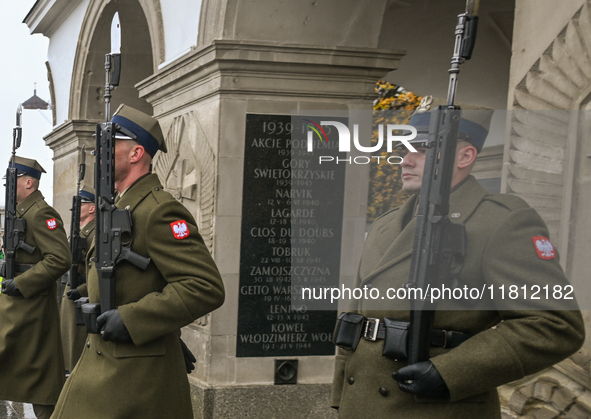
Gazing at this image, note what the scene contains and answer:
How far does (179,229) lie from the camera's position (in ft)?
10.3

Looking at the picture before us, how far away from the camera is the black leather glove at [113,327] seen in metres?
3.03

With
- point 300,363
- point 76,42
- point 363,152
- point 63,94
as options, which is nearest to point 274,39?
point 363,152

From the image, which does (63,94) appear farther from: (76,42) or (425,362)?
(425,362)

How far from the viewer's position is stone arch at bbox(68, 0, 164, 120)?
30.0ft

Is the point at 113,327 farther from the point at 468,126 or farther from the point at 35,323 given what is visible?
the point at 35,323

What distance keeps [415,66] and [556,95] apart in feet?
19.3

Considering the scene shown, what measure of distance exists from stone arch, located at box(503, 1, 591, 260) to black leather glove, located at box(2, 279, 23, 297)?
148 inches

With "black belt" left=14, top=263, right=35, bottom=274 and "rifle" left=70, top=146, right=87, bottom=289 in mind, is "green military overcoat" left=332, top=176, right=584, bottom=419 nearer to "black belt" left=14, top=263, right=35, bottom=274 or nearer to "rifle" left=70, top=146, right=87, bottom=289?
"black belt" left=14, top=263, right=35, bottom=274

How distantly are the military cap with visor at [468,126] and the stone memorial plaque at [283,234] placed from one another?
118 inches

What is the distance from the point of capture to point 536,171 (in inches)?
128

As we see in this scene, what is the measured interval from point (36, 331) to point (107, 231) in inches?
108

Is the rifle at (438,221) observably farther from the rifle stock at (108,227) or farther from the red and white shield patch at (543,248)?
the rifle stock at (108,227)

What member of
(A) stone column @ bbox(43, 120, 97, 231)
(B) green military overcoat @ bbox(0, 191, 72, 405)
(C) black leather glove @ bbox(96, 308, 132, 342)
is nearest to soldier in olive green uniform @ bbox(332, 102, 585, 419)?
(C) black leather glove @ bbox(96, 308, 132, 342)

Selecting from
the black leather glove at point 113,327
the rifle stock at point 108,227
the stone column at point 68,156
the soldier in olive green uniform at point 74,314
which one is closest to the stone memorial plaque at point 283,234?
the soldier in olive green uniform at point 74,314
